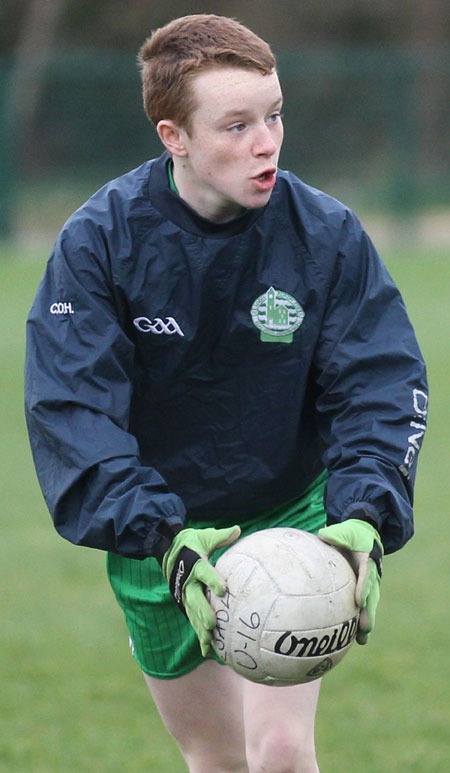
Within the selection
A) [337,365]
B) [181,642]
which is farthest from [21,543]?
[337,365]

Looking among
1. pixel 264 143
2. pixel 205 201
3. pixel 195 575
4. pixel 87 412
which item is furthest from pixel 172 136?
pixel 195 575

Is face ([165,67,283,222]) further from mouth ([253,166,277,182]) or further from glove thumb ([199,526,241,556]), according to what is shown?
glove thumb ([199,526,241,556])

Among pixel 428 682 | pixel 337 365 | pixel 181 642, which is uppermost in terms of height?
pixel 337 365

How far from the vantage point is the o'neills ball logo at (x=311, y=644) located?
12.0 feet

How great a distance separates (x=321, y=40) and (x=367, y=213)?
15.5 m

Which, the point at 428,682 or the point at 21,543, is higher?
the point at 428,682

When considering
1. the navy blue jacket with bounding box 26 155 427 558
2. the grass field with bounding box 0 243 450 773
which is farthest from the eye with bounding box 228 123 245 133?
the grass field with bounding box 0 243 450 773

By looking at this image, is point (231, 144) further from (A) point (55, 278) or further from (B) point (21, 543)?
(B) point (21, 543)

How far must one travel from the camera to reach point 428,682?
6.13 meters

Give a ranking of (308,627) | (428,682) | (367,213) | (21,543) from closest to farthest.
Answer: (308,627) < (428,682) < (21,543) < (367,213)

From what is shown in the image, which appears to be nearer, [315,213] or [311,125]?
[315,213]

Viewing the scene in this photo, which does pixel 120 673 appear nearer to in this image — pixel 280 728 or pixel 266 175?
pixel 280 728

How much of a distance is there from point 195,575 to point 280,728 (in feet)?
2.48

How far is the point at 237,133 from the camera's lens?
396 cm
